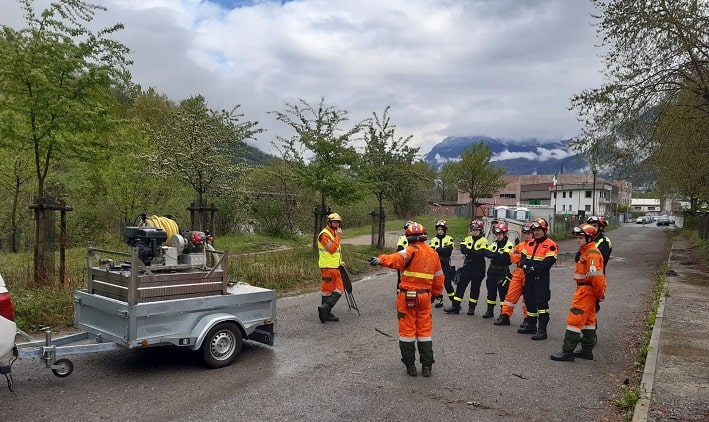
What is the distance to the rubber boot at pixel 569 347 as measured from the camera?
23.0ft

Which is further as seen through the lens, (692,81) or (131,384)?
(692,81)

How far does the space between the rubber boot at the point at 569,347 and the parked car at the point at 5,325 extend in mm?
6225

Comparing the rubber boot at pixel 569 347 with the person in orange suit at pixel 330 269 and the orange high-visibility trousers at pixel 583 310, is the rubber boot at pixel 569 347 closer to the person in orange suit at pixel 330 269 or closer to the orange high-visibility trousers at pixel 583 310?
the orange high-visibility trousers at pixel 583 310

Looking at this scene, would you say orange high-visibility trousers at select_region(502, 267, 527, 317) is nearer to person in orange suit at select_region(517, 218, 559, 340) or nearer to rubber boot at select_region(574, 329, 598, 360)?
person in orange suit at select_region(517, 218, 559, 340)

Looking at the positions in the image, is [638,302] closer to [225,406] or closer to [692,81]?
[692,81]

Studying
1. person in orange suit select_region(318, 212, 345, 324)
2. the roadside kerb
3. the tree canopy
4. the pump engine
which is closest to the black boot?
person in orange suit select_region(318, 212, 345, 324)

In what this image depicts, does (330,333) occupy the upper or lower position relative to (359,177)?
lower

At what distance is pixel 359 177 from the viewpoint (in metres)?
18.9

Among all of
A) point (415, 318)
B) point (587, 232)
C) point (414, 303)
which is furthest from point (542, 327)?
point (414, 303)

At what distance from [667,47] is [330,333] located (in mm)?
16039

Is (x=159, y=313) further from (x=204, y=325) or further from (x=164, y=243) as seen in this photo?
(x=164, y=243)

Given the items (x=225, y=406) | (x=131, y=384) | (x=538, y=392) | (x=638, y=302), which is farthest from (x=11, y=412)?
(x=638, y=302)

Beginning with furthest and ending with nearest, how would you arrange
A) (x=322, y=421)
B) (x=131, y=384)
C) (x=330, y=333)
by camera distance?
(x=330, y=333) → (x=131, y=384) → (x=322, y=421)

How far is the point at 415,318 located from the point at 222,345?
7.63 ft
